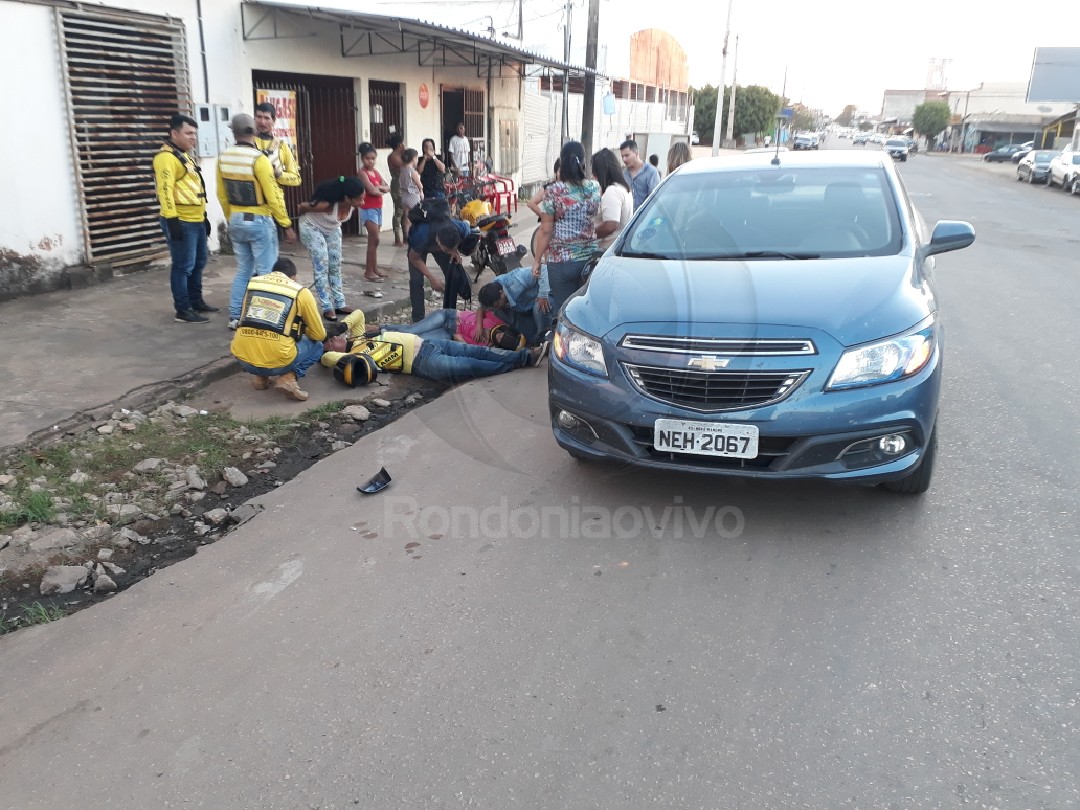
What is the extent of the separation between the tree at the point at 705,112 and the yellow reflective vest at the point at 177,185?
5816 centimetres

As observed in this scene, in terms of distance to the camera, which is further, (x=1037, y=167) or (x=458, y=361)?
(x=1037, y=167)

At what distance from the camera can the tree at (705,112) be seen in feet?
201

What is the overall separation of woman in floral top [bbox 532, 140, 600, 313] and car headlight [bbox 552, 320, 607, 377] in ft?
8.11

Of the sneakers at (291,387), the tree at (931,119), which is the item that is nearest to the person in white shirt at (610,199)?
the sneakers at (291,387)

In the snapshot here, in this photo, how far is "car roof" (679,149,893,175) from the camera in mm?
5391

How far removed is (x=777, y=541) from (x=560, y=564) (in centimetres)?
100

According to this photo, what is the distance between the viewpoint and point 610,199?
23.2 ft

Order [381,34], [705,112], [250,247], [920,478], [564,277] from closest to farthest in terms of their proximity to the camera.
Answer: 1. [920,478]
2. [564,277]
3. [250,247]
4. [381,34]
5. [705,112]

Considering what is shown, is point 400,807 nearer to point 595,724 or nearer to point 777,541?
point 595,724

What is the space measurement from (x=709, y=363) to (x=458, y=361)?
3.26m

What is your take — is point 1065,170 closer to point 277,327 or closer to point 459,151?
point 459,151

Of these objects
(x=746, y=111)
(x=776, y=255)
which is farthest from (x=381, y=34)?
(x=746, y=111)

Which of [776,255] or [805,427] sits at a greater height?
[776,255]

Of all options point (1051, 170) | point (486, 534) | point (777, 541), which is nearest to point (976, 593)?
point (777, 541)
